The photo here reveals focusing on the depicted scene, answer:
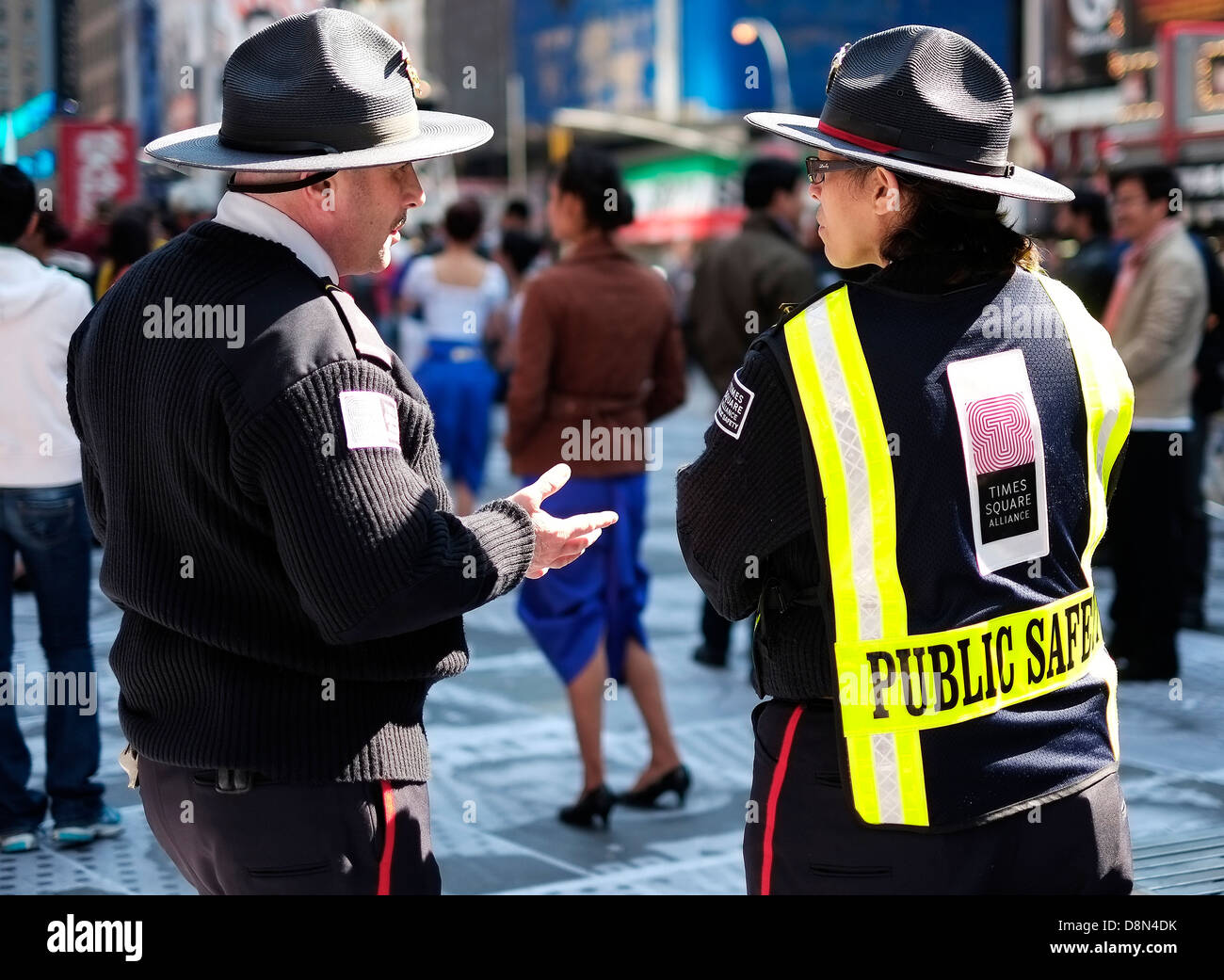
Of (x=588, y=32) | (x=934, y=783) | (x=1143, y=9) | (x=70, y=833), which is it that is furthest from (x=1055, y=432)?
(x=588, y=32)

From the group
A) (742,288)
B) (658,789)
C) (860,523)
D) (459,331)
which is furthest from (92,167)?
(860,523)

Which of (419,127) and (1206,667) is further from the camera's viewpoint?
(1206,667)

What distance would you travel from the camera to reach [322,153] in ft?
7.81

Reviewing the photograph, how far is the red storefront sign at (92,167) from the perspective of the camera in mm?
13734

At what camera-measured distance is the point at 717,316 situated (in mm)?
7102

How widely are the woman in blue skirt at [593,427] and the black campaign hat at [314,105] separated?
2953 millimetres

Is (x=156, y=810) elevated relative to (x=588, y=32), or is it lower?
lower

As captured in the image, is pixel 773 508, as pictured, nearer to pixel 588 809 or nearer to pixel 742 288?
pixel 588 809

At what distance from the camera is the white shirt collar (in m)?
2.41

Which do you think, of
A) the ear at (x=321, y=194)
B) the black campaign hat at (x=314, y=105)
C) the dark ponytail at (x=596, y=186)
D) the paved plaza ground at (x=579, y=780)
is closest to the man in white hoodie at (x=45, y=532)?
the paved plaza ground at (x=579, y=780)

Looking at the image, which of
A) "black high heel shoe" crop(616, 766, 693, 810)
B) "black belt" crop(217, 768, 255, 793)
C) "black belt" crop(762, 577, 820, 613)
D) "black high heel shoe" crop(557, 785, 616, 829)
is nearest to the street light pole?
"black high heel shoe" crop(616, 766, 693, 810)

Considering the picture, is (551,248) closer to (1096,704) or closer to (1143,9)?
(1143,9)

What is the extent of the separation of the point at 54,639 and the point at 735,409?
3.31 meters
